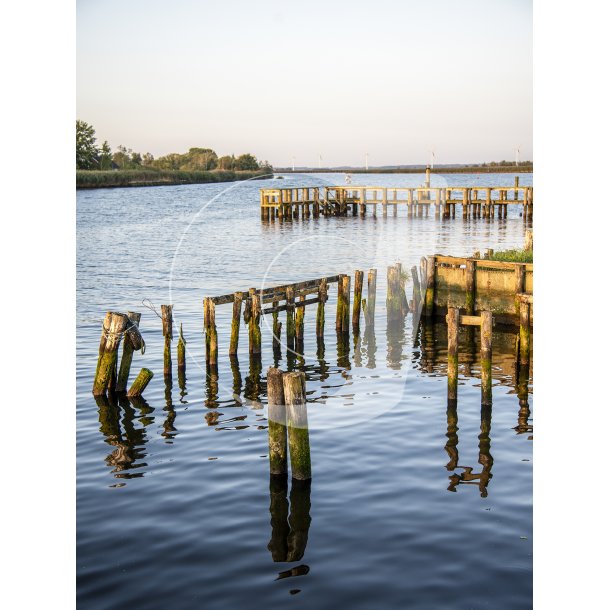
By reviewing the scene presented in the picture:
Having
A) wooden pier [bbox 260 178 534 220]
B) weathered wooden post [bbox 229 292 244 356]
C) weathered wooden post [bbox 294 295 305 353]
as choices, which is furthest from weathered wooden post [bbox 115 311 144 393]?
wooden pier [bbox 260 178 534 220]

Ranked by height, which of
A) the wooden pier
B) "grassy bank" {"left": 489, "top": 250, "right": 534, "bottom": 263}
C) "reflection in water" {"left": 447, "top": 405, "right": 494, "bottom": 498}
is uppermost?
the wooden pier

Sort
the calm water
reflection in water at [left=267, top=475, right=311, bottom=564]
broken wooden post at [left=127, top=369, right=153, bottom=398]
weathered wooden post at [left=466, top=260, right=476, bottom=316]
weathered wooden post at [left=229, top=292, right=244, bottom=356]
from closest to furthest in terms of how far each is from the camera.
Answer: the calm water, reflection in water at [left=267, top=475, right=311, bottom=564], broken wooden post at [left=127, top=369, right=153, bottom=398], weathered wooden post at [left=229, top=292, right=244, bottom=356], weathered wooden post at [left=466, top=260, right=476, bottom=316]

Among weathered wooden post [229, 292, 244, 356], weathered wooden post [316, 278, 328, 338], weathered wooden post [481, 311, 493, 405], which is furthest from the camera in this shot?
weathered wooden post [316, 278, 328, 338]

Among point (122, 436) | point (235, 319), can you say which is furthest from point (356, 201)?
point (122, 436)

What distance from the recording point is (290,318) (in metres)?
22.1

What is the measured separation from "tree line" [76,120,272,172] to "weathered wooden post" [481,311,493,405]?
7625 cm

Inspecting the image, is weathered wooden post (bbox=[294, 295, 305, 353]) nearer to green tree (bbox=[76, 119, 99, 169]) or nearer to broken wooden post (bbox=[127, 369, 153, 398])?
broken wooden post (bbox=[127, 369, 153, 398])

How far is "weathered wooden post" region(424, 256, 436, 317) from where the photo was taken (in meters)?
Result: 25.6

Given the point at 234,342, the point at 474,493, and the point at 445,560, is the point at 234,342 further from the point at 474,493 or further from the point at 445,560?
the point at 445,560

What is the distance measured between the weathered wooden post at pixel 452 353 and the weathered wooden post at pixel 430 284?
30.9 feet

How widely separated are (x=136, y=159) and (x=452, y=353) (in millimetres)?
103854

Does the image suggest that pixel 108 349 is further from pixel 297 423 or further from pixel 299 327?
pixel 299 327

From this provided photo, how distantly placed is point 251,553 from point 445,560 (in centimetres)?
227

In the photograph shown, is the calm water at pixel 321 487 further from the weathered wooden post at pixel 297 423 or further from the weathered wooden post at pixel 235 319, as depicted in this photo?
the weathered wooden post at pixel 235 319
